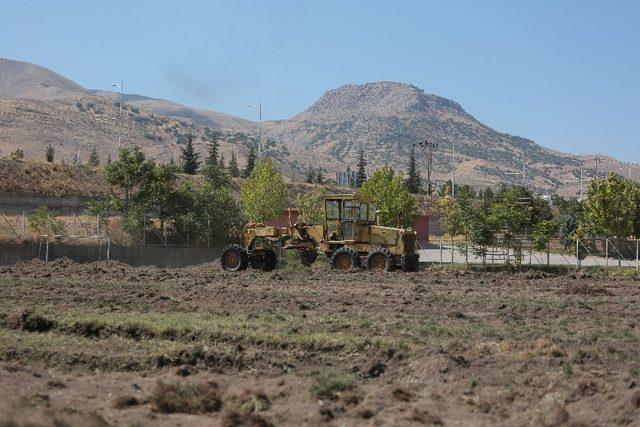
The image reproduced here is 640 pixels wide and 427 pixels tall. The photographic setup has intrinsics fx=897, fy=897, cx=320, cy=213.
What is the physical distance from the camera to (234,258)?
132 feet

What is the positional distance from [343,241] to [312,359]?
23466 millimetres

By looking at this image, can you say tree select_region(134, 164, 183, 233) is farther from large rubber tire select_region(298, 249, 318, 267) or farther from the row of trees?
the row of trees

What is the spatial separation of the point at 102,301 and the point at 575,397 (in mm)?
14466

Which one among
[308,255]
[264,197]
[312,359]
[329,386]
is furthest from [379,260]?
[264,197]

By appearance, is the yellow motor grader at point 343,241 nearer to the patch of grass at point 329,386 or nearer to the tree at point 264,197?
the tree at point 264,197

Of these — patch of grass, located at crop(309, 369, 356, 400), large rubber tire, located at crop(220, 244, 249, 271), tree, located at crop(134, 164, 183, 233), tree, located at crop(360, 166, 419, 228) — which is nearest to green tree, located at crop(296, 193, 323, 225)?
tree, located at crop(360, 166, 419, 228)

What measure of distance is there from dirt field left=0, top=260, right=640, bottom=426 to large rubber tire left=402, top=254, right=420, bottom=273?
11.0m

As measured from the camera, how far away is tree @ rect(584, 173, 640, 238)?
65500 mm

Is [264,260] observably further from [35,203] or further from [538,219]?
[538,219]

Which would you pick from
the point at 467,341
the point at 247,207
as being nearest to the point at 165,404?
the point at 467,341

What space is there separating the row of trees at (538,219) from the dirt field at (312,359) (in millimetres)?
15690

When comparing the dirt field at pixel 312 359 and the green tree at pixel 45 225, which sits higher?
the green tree at pixel 45 225

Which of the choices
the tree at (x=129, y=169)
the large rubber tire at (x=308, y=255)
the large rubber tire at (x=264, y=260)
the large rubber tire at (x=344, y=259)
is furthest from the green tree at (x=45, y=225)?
the large rubber tire at (x=344, y=259)

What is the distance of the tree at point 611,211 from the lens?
215 ft
